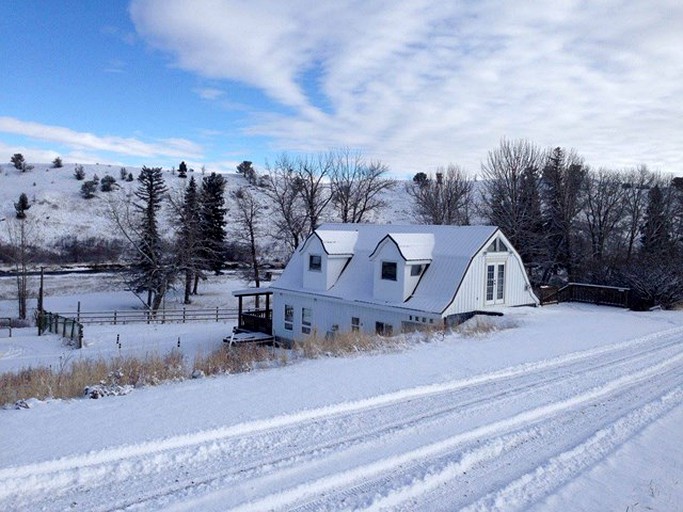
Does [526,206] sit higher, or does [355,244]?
[526,206]

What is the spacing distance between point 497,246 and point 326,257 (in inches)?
280

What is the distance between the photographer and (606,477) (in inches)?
228

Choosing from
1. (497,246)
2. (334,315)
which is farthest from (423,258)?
(334,315)

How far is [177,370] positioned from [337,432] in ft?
13.6

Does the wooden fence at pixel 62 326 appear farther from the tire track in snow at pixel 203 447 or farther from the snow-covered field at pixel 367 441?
the tire track in snow at pixel 203 447

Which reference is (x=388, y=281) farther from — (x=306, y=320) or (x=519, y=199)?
(x=519, y=199)

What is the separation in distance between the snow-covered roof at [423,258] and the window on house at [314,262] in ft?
3.32

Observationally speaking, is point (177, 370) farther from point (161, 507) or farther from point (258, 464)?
point (161, 507)

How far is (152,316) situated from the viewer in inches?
1266

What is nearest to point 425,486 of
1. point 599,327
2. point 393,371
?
point 393,371

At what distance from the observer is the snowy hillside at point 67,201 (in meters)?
61.0

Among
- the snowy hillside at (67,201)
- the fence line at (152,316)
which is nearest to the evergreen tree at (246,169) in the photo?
the snowy hillside at (67,201)

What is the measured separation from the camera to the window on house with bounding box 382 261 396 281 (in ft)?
67.3

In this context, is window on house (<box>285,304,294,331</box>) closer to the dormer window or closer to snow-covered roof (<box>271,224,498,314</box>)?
snow-covered roof (<box>271,224,498,314</box>)
